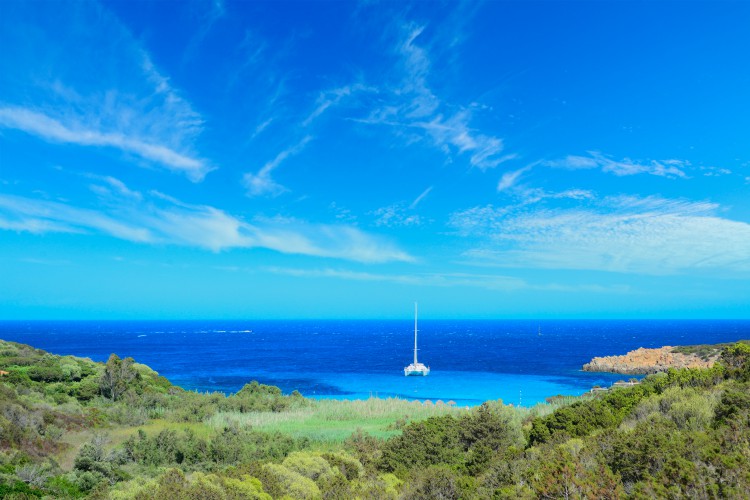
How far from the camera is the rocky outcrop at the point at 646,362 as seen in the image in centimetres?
6331

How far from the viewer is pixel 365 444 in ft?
71.5

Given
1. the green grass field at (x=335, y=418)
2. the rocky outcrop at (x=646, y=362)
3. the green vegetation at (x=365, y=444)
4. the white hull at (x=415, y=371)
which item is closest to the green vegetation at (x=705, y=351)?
the rocky outcrop at (x=646, y=362)

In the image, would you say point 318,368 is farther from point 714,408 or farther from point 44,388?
point 714,408

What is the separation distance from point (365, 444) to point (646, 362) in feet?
196

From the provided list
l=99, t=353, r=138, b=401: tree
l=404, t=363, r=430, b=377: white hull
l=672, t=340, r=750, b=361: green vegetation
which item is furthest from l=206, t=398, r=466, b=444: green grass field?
l=672, t=340, r=750, b=361: green vegetation

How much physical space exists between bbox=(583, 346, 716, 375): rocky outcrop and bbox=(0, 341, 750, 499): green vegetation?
33.8 metres

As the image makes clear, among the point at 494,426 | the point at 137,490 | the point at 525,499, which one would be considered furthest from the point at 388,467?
the point at 525,499

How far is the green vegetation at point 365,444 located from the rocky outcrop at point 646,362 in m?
33.8

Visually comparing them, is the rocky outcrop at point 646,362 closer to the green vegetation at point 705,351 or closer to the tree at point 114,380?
the green vegetation at point 705,351

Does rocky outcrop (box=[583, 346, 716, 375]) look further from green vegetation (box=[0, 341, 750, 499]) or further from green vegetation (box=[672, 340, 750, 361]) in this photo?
green vegetation (box=[0, 341, 750, 499])

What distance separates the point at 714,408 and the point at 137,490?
52.1ft

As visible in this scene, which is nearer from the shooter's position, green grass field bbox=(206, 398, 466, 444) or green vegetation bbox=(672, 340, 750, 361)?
green grass field bbox=(206, 398, 466, 444)

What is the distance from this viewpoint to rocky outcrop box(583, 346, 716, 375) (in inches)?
2493

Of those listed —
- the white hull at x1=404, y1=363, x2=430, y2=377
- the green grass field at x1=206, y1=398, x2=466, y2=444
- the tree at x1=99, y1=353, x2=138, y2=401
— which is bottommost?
the white hull at x1=404, y1=363, x2=430, y2=377
